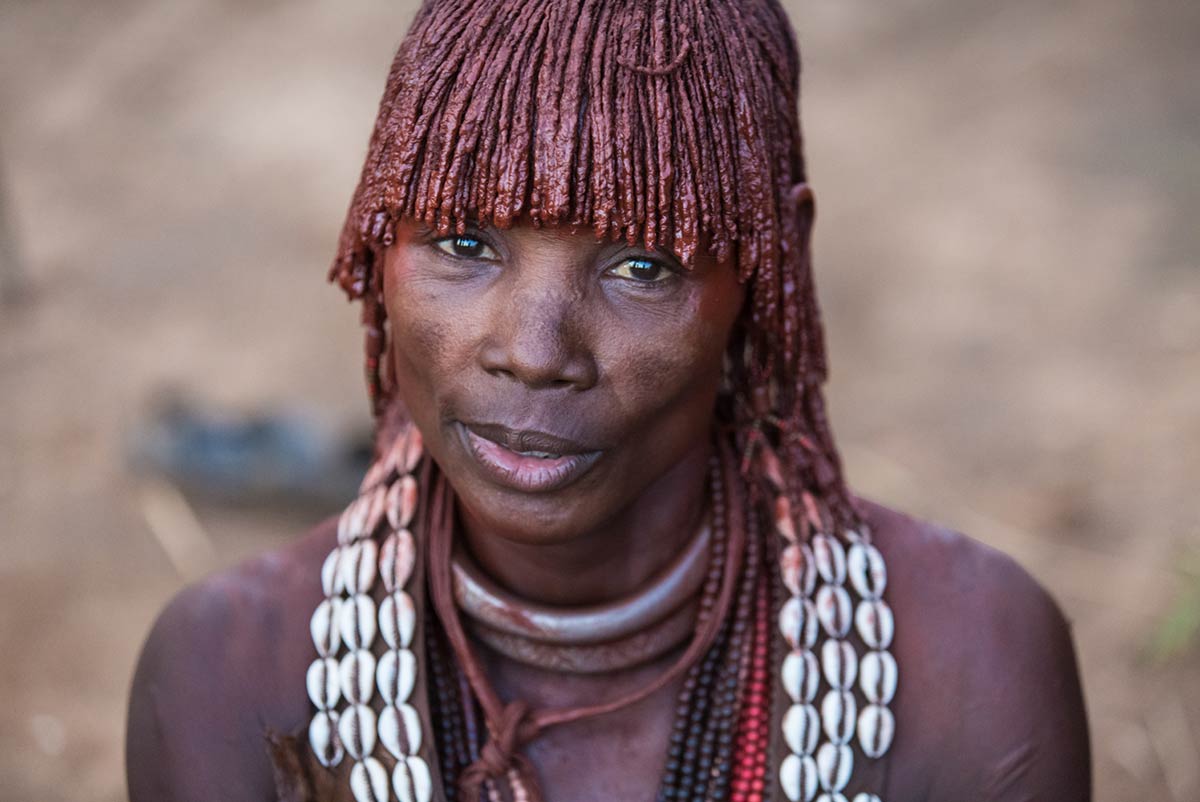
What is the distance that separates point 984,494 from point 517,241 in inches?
131

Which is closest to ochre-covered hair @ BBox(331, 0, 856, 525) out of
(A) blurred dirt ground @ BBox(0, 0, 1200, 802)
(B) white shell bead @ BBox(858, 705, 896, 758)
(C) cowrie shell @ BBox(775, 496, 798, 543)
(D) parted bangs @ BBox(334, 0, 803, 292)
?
(D) parted bangs @ BBox(334, 0, 803, 292)

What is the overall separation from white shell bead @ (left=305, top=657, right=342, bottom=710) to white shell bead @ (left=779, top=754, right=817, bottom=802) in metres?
0.58

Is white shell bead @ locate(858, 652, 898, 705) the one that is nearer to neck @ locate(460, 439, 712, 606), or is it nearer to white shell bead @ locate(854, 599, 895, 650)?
white shell bead @ locate(854, 599, 895, 650)

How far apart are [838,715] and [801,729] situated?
5 centimetres

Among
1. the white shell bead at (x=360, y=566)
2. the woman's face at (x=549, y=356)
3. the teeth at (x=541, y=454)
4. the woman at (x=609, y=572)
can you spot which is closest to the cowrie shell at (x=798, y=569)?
the woman at (x=609, y=572)

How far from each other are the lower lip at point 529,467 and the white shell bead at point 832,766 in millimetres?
526

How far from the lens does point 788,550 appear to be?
6.61ft

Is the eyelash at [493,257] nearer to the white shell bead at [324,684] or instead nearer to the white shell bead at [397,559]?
the white shell bead at [397,559]

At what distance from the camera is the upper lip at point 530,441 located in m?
1.70

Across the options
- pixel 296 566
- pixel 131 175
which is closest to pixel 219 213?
pixel 131 175

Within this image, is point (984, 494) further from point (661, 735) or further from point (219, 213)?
point (219, 213)

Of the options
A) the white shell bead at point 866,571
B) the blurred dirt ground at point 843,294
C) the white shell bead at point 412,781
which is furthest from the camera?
the blurred dirt ground at point 843,294

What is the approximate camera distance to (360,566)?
1.99 m

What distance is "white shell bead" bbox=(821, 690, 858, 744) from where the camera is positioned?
1.95 metres
